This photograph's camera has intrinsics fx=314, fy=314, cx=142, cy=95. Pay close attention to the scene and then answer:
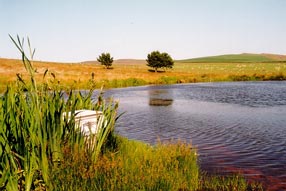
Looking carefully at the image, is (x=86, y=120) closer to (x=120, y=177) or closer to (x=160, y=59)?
(x=120, y=177)

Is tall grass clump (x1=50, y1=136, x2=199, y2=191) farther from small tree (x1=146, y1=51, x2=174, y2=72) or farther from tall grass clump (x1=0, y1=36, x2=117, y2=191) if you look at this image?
small tree (x1=146, y1=51, x2=174, y2=72)

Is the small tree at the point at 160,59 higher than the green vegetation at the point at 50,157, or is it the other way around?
the small tree at the point at 160,59

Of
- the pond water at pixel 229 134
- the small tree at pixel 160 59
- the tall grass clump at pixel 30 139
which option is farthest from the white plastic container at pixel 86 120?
the small tree at pixel 160 59

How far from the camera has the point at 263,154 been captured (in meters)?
11.3

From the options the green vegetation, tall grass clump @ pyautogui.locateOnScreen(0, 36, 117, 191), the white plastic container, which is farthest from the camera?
the white plastic container

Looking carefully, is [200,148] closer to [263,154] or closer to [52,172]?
[263,154]

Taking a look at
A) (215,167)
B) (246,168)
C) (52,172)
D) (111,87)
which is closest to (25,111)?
(52,172)

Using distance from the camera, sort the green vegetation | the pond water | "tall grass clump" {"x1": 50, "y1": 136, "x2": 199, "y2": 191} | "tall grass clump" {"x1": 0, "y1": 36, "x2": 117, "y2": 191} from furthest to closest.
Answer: the pond water
"tall grass clump" {"x1": 50, "y1": 136, "x2": 199, "y2": 191}
the green vegetation
"tall grass clump" {"x1": 0, "y1": 36, "x2": 117, "y2": 191}

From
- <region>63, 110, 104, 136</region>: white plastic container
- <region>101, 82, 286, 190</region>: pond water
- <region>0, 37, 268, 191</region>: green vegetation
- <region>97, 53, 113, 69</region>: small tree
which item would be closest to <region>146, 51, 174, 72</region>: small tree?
<region>97, 53, 113, 69</region>: small tree

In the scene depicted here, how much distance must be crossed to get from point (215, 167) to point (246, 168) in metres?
0.93

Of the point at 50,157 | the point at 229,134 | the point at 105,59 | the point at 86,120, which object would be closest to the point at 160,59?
the point at 105,59

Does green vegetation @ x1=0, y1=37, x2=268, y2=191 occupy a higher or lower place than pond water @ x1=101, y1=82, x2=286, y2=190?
higher

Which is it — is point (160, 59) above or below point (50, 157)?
above

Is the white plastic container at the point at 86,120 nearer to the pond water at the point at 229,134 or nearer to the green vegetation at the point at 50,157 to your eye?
the green vegetation at the point at 50,157
